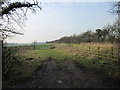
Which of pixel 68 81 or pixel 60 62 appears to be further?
pixel 60 62

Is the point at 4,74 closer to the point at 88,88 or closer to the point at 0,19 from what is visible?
the point at 88,88

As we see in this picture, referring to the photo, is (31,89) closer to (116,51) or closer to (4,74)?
(4,74)

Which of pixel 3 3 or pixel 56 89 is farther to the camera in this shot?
pixel 3 3

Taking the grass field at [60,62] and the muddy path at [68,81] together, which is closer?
the muddy path at [68,81]

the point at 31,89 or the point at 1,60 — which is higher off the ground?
the point at 1,60

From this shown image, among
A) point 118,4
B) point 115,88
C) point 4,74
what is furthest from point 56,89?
point 118,4

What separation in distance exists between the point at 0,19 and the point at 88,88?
8.46 metres

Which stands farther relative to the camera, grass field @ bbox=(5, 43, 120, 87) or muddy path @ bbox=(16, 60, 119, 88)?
grass field @ bbox=(5, 43, 120, 87)

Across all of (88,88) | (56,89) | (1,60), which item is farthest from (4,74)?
(88,88)

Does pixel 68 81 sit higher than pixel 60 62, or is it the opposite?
pixel 68 81

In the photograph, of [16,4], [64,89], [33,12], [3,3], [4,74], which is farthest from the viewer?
[33,12]

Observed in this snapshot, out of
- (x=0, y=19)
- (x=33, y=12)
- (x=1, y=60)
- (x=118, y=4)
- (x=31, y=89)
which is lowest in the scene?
(x=31, y=89)

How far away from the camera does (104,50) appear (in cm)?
1140

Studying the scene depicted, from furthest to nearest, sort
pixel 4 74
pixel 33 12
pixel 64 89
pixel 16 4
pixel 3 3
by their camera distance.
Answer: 1. pixel 33 12
2. pixel 16 4
3. pixel 3 3
4. pixel 4 74
5. pixel 64 89
